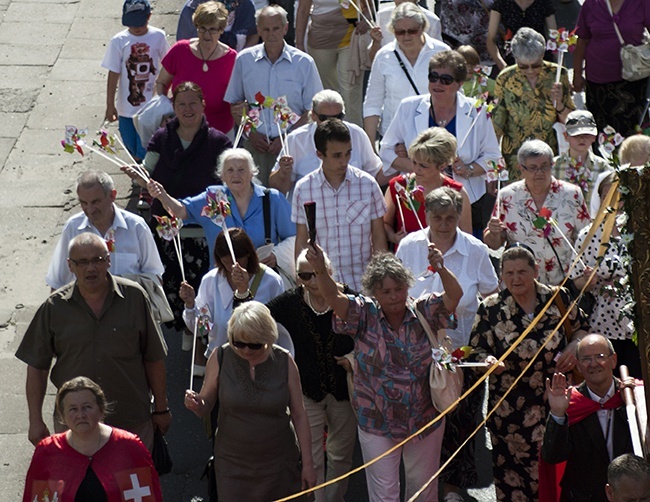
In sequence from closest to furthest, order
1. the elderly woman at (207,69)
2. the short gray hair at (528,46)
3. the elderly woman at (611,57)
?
the short gray hair at (528,46) → the elderly woman at (207,69) → the elderly woman at (611,57)

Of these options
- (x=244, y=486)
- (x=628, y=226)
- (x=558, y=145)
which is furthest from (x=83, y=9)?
(x=628, y=226)

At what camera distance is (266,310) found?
812 centimetres

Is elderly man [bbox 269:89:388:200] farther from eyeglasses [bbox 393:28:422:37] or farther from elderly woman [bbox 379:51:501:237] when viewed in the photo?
eyeglasses [bbox 393:28:422:37]

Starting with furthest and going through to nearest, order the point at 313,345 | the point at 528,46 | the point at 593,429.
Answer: the point at 528,46 → the point at 313,345 → the point at 593,429

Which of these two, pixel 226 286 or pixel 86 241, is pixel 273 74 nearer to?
pixel 226 286

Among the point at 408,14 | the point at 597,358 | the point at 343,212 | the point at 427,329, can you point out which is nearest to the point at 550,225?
the point at 343,212

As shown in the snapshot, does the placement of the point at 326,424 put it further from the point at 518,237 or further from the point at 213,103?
the point at 213,103

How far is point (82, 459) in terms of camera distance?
25.1 feet

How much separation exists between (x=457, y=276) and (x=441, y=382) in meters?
1.03

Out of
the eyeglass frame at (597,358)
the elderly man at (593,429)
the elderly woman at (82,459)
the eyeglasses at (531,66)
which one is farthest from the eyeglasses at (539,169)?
the elderly woman at (82,459)

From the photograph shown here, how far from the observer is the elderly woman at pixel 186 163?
10.4 meters

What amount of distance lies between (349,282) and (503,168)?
140 centimetres

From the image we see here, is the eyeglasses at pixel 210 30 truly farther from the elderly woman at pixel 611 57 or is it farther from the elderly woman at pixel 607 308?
the elderly woman at pixel 607 308

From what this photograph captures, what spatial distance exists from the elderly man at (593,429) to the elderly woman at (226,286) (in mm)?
2128
